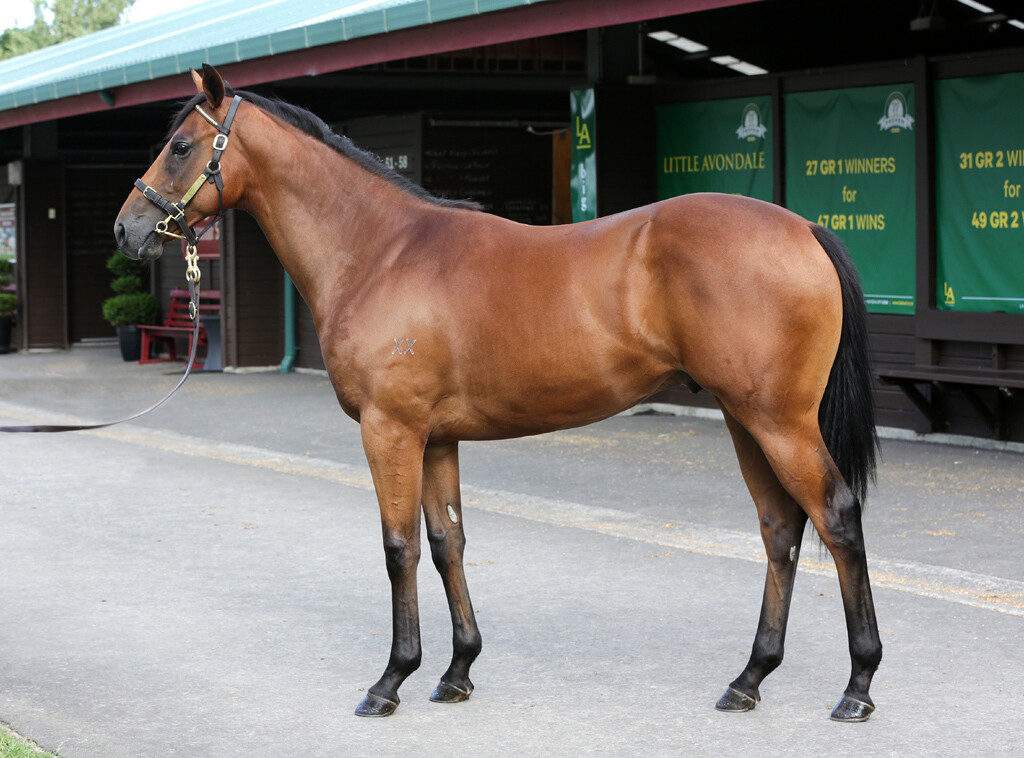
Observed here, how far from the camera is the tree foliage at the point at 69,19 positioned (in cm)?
7481

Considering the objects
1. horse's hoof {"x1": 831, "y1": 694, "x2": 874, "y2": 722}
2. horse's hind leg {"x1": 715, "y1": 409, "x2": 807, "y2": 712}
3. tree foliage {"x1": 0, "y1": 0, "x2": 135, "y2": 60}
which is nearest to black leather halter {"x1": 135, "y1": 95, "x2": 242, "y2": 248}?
horse's hind leg {"x1": 715, "y1": 409, "x2": 807, "y2": 712}

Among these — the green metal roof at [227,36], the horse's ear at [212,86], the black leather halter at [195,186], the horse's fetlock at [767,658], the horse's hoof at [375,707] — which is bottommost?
the horse's hoof at [375,707]

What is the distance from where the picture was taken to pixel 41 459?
1076cm

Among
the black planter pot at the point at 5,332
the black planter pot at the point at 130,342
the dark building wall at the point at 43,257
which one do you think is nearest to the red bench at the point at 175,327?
the black planter pot at the point at 130,342

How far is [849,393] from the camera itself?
4707mm

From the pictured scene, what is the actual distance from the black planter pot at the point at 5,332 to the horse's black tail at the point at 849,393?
62.7 feet

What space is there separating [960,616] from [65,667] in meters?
3.58

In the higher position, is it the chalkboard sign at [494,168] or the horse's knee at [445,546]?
the chalkboard sign at [494,168]

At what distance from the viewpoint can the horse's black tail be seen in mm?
4684

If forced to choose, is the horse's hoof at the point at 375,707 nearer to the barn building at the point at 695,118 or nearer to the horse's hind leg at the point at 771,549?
the horse's hind leg at the point at 771,549

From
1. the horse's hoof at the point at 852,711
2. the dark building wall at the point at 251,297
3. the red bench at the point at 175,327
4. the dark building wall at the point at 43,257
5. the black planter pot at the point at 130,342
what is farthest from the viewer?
the dark building wall at the point at 43,257

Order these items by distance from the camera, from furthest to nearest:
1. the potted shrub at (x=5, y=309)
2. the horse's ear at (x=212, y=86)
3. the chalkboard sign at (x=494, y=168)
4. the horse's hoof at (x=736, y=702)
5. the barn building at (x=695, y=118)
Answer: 1. the potted shrub at (x=5, y=309)
2. the chalkboard sign at (x=494, y=168)
3. the barn building at (x=695, y=118)
4. the horse's ear at (x=212, y=86)
5. the horse's hoof at (x=736, y=702)

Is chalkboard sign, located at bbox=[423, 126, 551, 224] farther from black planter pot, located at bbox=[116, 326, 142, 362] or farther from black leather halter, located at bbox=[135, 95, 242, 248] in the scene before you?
black leather halter, located at bbox=[135, 95, 242, 248]

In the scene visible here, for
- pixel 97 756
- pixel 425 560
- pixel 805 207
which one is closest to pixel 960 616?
pixel 425 560
